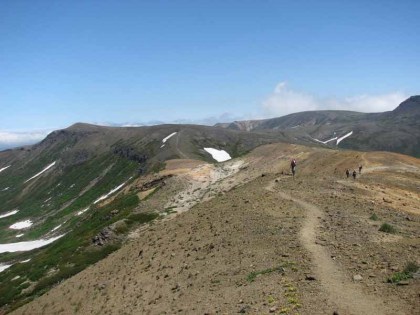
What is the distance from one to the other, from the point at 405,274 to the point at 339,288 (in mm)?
3539

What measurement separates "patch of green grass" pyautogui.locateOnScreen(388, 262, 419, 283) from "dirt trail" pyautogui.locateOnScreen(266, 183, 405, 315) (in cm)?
181

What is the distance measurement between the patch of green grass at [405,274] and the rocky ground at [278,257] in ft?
1.05

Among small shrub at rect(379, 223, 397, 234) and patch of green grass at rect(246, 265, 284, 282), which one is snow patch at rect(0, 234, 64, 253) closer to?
patch of green grass at rect(246, 265, 284, 282)

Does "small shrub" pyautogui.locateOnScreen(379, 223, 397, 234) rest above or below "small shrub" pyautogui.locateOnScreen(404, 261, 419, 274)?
below

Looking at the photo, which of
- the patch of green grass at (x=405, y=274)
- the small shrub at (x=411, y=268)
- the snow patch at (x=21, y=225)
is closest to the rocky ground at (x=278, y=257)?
the patch of green grass at (x=405, y=274)

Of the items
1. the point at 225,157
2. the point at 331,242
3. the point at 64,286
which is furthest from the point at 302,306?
the point at 225,157

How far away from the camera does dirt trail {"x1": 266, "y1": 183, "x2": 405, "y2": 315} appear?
61.7ft

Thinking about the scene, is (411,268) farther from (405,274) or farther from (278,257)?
(278,257)

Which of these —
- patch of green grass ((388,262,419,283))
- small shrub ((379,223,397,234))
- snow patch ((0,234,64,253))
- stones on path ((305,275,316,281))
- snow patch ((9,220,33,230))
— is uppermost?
patch of green grass ((388,262,419,283))

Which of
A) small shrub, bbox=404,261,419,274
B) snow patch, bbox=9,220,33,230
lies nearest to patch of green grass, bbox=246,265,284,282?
small shrub, bbox=404,261,419,274

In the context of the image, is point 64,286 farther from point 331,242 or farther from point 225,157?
point 225,157

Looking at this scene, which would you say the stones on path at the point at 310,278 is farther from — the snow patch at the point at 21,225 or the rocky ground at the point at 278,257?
the snow patch at the point at 21,225

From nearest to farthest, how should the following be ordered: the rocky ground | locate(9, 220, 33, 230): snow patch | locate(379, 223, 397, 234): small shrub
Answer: the rocky ground < locate(379, 223, 397, 234): small shrub < locate(9, 220, 33, 230): snow patch

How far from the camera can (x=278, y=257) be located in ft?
92.5
